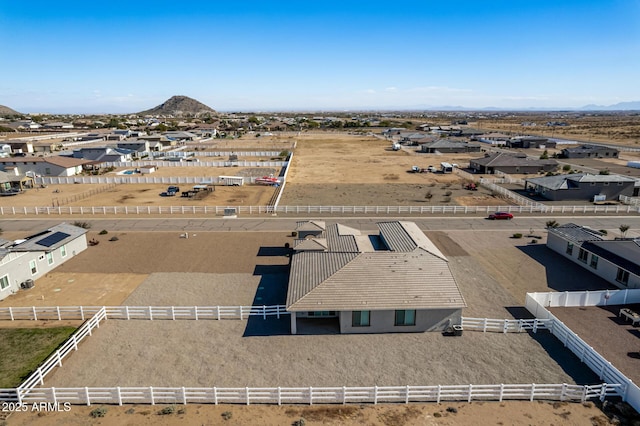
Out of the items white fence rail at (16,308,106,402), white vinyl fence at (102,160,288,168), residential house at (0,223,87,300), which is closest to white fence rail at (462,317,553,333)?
white fence rail at (16,308,106,402)

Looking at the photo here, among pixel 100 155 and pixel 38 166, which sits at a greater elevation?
pixel 100 155

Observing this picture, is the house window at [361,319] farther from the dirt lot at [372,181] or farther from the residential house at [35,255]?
the dirt lot at [372,181]

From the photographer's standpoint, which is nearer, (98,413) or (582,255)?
(98,413)

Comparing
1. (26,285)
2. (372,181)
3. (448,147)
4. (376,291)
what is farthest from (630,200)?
(26,285)

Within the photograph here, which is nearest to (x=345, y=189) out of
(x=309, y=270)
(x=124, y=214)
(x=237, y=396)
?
(x=124, y=214)

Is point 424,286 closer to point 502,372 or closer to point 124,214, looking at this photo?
point 502,372

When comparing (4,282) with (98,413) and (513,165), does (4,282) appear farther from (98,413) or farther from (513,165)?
(513,165)
